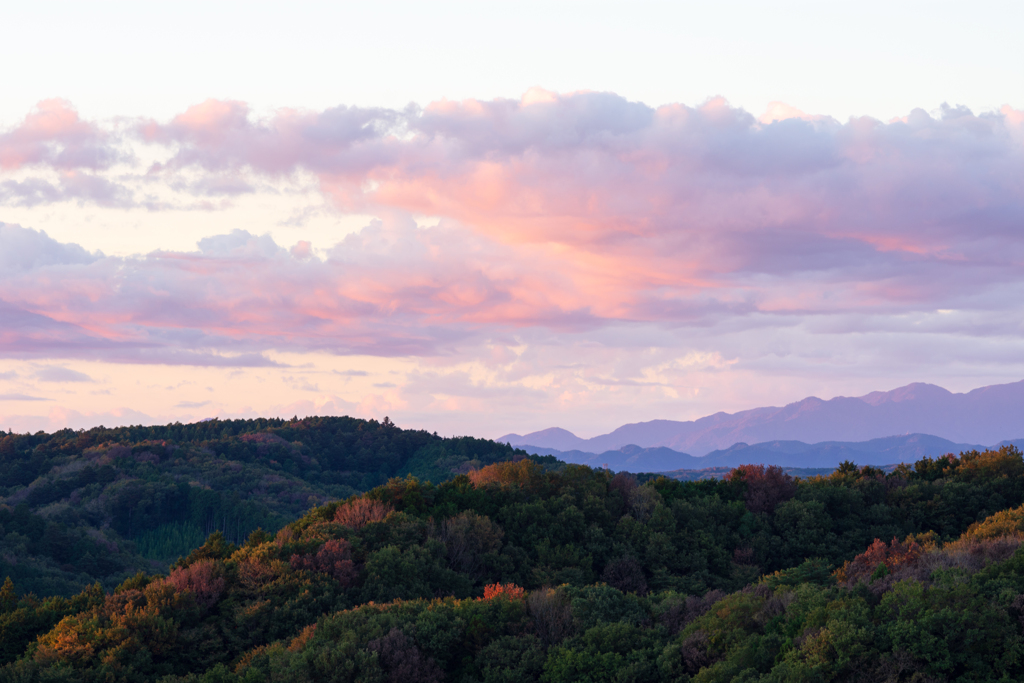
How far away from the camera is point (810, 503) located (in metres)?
46.4

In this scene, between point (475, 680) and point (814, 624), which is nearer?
point (814, 624)

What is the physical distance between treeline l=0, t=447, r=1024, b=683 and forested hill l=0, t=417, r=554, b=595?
46189 mm

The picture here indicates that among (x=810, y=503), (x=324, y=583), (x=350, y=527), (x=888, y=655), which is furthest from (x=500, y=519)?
(x=888, y=655)

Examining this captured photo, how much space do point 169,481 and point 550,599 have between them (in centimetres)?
9647

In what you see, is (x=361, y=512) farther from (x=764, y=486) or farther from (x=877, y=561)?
(x=764, y=486)

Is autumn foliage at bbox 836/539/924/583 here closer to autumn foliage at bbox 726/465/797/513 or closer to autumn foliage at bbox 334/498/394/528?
autumn foliage at bbox 726/465/797/513

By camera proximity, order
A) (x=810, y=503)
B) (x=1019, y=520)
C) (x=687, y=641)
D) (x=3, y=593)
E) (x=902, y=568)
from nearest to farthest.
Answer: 1. (x=687, y=641)
2. (x=902, y=568)
3. (x=3, y=593)
4. (x=1019, y=520)
5. (x=810, y=503)

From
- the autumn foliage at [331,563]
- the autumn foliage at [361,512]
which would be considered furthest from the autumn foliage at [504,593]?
the autumn foliage at [361,512]

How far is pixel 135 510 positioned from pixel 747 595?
318 ft

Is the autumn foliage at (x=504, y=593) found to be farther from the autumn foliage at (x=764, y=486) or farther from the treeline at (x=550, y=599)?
the autumn foliage at (x=764, y=486)

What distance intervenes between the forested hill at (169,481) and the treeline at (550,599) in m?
46.2

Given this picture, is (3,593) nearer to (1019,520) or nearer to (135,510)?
(1019,520)

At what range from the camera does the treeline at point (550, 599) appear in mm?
22688

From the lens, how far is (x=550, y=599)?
26906mm
